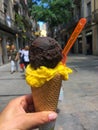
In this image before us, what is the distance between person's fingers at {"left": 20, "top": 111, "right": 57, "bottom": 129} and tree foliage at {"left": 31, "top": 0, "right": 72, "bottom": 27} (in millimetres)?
35495

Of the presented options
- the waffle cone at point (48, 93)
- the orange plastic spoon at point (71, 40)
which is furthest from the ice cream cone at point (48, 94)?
the orange plastic spoon at point (71, 40)

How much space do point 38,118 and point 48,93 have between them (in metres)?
0.12

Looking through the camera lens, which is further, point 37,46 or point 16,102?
point 16,102

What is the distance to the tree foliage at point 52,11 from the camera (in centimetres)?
3669

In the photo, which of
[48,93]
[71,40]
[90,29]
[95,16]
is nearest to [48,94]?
[48,93]

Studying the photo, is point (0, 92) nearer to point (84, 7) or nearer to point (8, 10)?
point (8, 10)

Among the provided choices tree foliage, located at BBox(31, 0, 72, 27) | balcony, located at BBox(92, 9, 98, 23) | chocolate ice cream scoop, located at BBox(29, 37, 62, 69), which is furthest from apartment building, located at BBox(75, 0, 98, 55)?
chocolate ice cream scoop, located at BBox(29, 37, 62, 69)

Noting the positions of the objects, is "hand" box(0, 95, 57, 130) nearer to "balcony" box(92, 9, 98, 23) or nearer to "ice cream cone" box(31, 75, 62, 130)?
"ice cream cone" box(31, 75, 62, 130)

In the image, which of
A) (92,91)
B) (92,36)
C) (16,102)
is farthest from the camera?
(92,36)

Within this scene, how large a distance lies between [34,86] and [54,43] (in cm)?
21

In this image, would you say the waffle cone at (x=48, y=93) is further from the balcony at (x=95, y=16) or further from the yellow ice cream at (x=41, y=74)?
the balcony at (x=95, y=16)

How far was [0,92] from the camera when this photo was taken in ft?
32.4

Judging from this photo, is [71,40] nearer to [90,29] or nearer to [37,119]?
[37,119]

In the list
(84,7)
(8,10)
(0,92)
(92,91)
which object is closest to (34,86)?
(92,91)
